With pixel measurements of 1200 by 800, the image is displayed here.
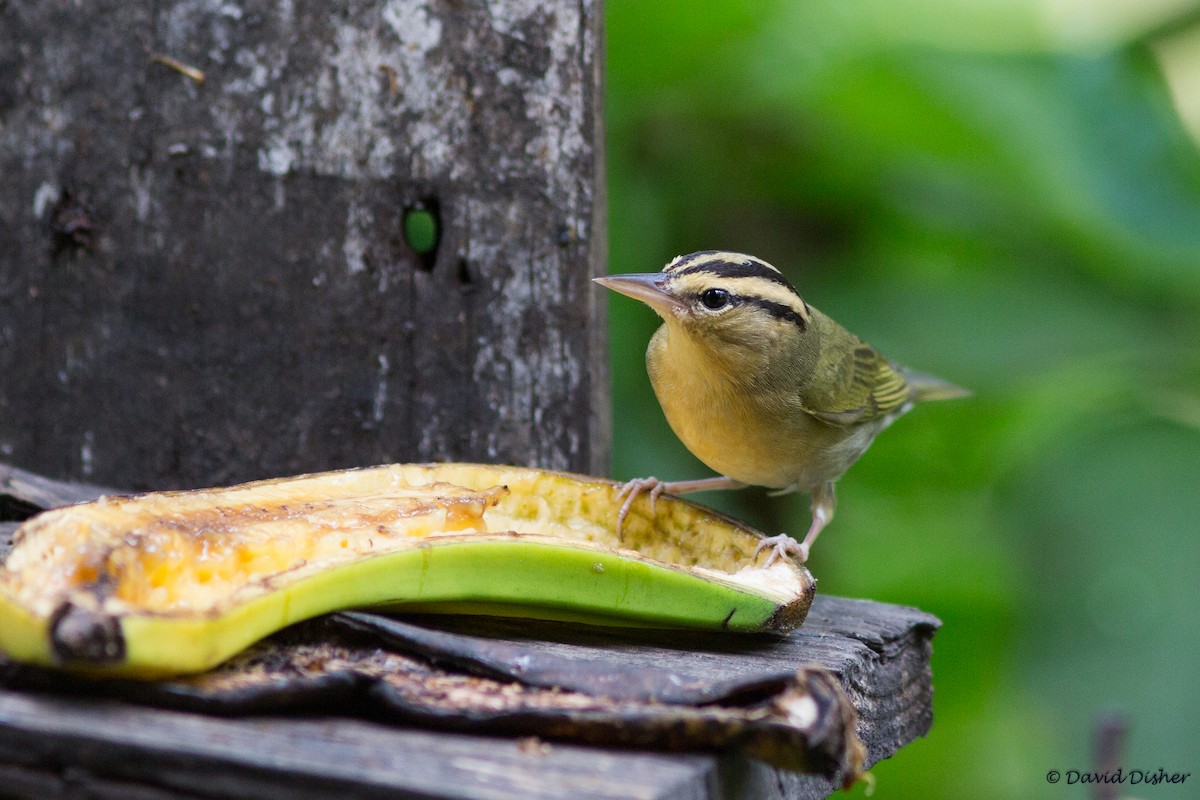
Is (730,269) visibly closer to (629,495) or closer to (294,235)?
(629,495)

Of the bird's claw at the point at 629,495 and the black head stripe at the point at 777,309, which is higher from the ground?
the black head stripe at the point at 777,309

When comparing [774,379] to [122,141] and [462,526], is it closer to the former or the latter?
[462,526]

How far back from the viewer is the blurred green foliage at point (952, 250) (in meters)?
4.91

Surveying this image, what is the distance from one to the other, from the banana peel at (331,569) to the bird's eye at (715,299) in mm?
995

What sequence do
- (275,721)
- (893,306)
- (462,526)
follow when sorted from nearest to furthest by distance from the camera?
(275,721) < (462,526) < (893,306)

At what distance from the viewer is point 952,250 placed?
18.6 ft

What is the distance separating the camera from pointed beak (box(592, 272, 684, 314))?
3803mm

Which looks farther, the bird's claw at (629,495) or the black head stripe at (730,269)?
the black head stripe at (730,269)

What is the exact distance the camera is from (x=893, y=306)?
549 centimetres

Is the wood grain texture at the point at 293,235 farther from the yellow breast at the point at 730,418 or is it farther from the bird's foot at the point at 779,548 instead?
the bird's foot at the point at 779,548

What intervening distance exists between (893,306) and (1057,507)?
1286mm

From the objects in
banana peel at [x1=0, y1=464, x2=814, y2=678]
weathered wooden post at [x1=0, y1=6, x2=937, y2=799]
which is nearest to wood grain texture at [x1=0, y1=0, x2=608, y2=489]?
weathered wooden post at [x1=0, y1=6, x2=937, y2=799]

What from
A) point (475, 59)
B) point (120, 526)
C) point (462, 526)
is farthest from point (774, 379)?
point (120, 526)

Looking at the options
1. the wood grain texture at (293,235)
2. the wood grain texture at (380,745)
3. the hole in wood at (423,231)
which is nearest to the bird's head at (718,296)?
the wood grain texture at (293,235)
